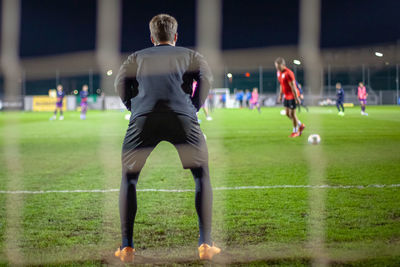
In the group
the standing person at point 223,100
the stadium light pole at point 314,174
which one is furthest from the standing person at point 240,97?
the stadium light pole at point 314,174

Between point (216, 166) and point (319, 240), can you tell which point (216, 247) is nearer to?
point (319, 240)

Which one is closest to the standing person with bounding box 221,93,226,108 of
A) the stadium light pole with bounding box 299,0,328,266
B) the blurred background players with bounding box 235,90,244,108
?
the blurred background players with bounding box 235,90,244,108

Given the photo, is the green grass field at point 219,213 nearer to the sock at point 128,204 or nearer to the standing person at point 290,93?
the sock at point 128,204

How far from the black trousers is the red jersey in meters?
10.5

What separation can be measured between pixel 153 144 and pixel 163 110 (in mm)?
282

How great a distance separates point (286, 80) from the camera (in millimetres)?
14023

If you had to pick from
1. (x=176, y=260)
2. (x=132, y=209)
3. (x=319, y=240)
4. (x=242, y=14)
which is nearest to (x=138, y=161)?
(x=132, y=209)


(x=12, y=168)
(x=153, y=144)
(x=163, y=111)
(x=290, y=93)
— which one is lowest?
(x=12, y=168)

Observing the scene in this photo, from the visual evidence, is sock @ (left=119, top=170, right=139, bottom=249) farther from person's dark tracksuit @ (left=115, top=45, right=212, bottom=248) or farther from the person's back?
the person's back

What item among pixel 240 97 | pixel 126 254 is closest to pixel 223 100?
pixel 240 97

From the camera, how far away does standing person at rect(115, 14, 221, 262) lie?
11.5ft

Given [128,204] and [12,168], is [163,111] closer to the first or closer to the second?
[128,204]

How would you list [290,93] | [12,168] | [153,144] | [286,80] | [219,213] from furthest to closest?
[290,93] < [286,80] < [12,168] < [219,213] < [153,144]

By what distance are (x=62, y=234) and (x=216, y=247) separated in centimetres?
141
